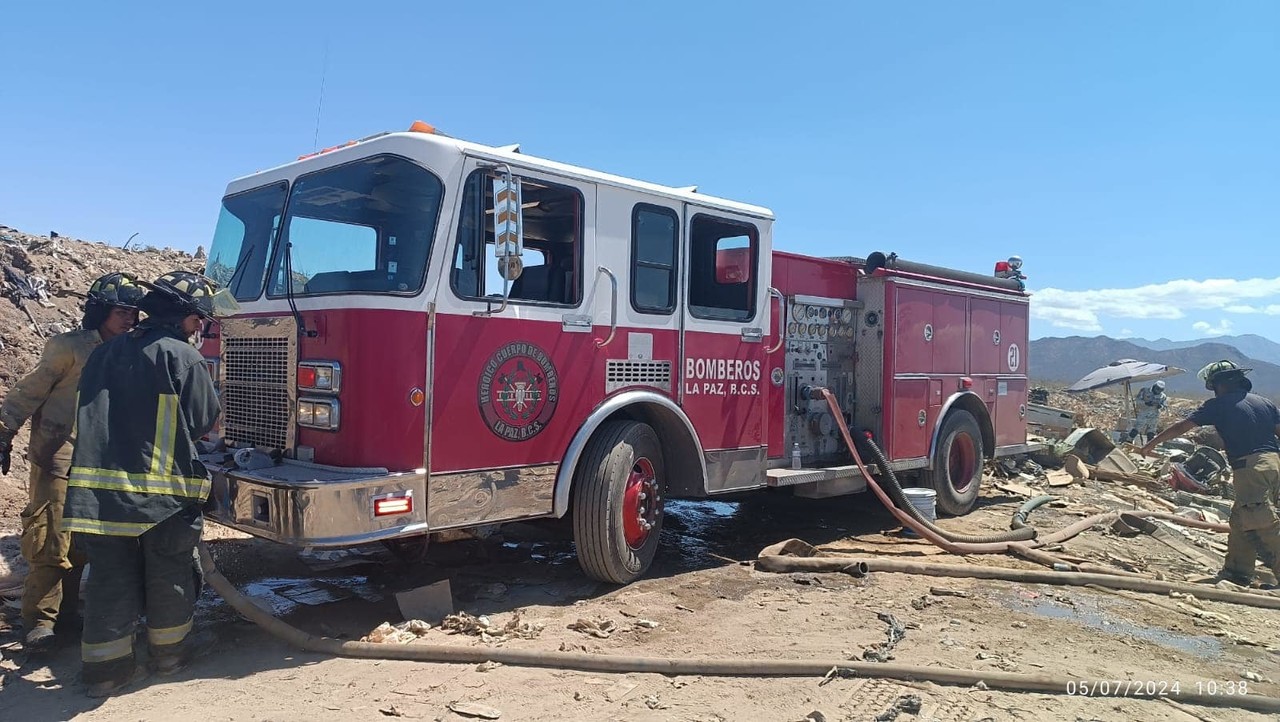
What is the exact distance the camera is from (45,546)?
4.37 meters

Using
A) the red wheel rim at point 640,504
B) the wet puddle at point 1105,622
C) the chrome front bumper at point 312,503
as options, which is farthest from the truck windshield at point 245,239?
the wet puddle at point 1105,622

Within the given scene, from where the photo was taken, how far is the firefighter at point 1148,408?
14719mm

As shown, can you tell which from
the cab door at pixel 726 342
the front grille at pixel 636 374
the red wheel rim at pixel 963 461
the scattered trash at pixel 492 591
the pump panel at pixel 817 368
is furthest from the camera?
the red wheel rim at pixel 963 461

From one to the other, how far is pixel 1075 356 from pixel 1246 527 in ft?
378

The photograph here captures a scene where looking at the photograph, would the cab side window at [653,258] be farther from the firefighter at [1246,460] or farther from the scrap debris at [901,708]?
the firefighter at [1246,460]

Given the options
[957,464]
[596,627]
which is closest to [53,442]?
[596,627]

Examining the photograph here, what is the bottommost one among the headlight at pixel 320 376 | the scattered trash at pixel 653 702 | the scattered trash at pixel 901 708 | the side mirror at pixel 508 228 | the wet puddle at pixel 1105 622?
the wet puddle at pixel 1105 622

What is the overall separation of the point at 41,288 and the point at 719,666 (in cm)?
1066

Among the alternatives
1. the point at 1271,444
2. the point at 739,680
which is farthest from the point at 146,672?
the point at 1271,444

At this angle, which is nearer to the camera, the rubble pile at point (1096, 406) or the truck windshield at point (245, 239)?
the truck windshield at point (245, 239)

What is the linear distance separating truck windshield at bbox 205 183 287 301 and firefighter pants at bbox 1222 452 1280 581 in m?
7.29

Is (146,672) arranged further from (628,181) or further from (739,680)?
(628,181)

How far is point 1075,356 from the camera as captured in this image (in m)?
109

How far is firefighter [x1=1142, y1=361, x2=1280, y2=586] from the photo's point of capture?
645 centimetres
